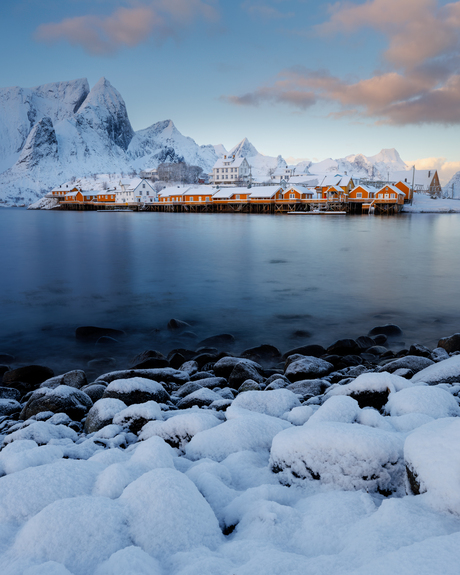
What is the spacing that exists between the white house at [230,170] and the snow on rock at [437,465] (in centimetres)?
10467

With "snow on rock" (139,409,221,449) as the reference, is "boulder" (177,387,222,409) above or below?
below

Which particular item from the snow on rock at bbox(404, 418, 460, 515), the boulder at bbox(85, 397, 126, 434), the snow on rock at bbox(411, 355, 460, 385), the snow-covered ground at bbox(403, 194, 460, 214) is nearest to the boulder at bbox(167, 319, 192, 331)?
the boulder at bbox(85, 397, 126, 434)

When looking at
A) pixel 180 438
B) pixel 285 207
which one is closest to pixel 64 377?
pixel 180 438

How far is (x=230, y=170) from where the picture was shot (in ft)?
348

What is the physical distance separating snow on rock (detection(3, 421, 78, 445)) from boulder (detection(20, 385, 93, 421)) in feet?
2.09

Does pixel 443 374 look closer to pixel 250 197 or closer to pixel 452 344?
pixel 452 344

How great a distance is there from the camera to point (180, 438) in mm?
3229

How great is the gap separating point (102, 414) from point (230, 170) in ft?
351

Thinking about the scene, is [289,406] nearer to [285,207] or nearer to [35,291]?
[35,291]

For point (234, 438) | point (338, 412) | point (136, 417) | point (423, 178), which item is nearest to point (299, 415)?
point (338, 412)

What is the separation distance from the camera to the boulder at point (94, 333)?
27.7 ft

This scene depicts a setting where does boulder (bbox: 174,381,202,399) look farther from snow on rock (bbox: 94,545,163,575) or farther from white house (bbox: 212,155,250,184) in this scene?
white house (bbox: 212,155,250,184)

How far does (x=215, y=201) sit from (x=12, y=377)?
74057 mm

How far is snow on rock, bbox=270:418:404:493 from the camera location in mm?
2381
